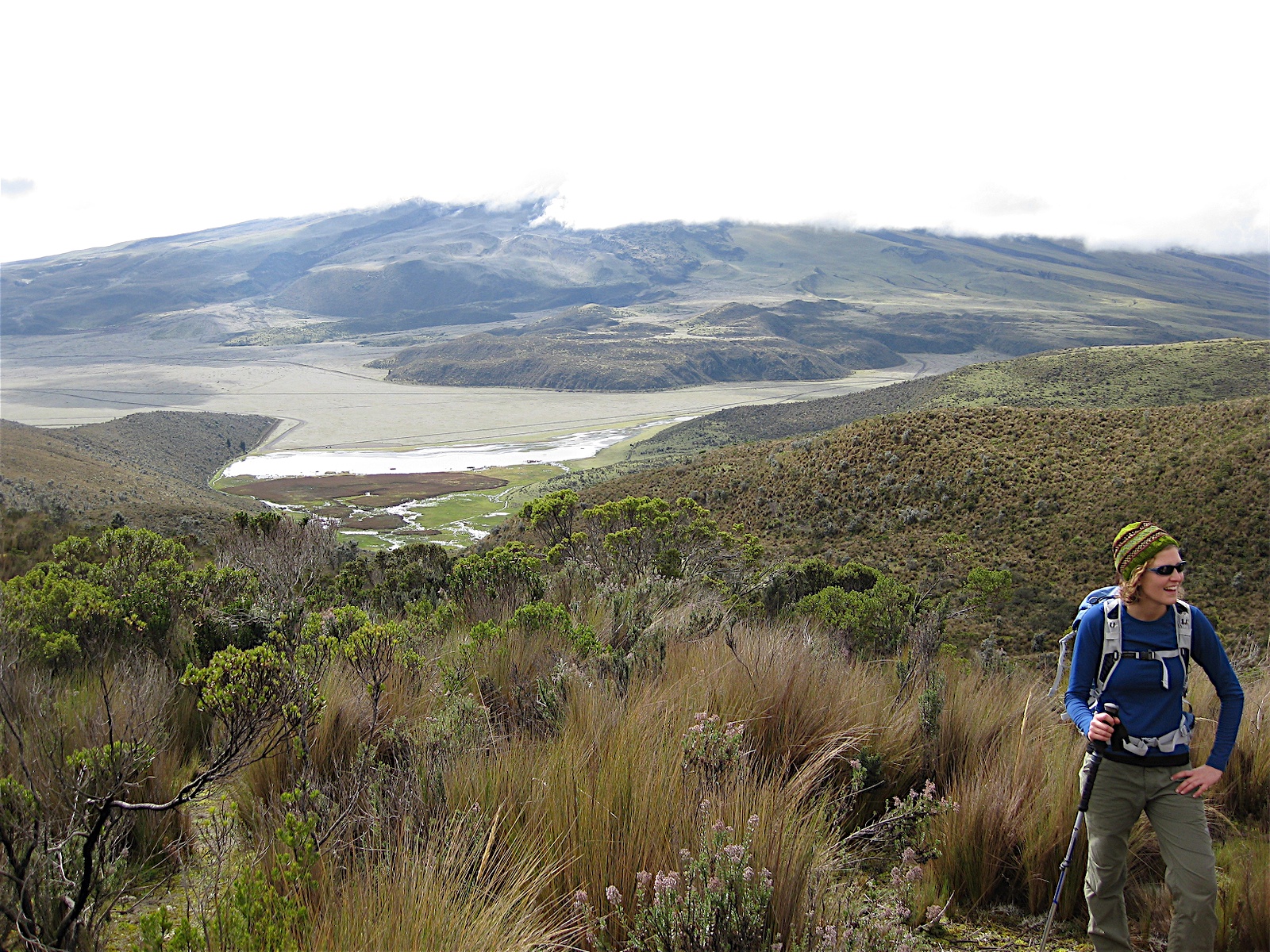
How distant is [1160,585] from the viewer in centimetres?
302

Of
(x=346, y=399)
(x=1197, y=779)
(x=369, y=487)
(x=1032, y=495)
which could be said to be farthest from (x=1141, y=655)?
(x=346, y=399)

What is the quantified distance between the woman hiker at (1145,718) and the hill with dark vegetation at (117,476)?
13337mm

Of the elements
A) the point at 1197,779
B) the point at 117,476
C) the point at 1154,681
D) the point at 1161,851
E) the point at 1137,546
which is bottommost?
the point at 117,476

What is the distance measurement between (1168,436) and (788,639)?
2978cm

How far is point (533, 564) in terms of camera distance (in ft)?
37.2

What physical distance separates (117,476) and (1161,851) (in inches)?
2373

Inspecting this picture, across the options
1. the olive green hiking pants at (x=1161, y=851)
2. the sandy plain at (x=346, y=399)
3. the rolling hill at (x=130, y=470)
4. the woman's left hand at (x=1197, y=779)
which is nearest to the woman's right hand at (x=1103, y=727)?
the olive green hiking pants at (x=1161, y=851)

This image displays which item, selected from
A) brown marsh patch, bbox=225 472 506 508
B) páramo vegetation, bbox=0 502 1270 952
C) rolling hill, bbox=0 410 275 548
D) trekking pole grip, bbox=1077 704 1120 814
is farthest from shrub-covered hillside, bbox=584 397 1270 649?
brown marsh patch, bbox=225 472 506 508

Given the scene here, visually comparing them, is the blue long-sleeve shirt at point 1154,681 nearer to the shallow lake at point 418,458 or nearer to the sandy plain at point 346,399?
the shallow lake at point 418,458

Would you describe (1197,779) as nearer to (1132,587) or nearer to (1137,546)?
(1132,587)

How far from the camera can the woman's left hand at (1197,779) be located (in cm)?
288

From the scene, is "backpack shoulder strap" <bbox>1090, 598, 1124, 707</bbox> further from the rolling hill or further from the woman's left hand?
the rolling hill

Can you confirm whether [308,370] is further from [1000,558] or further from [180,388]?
[1000,558]

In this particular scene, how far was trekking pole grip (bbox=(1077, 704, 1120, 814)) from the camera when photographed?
2.95 meters
